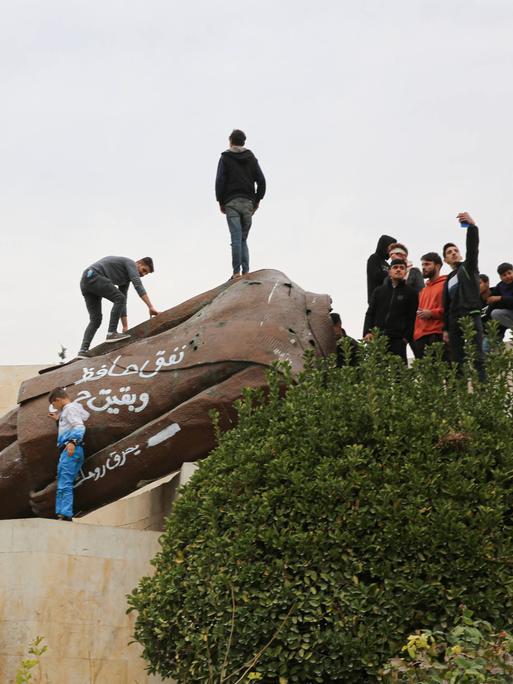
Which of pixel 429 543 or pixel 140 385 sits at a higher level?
pixel 140 385

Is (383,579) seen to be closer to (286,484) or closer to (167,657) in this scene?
(286,484)

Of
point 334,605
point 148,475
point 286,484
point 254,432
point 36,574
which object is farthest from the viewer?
point 148,475

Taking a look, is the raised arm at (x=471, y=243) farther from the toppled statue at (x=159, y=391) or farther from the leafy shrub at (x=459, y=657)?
the leafy shrub at (x=459, y=657)

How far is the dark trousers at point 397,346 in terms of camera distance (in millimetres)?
12822

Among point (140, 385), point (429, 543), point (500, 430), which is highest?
point (140, 385)

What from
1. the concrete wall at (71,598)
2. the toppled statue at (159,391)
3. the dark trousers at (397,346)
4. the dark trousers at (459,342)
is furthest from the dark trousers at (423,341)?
the concrete wall at (71,598)

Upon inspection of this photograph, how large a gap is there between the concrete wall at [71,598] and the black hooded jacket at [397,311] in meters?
3.05

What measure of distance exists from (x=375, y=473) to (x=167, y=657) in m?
2.03

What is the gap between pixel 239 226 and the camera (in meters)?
14.6

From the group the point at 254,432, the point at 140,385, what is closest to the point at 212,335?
the point at 140,385

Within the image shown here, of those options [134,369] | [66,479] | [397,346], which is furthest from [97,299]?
[397,346]

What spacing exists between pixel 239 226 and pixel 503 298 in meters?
2.97

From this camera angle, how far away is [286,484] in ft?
29.5

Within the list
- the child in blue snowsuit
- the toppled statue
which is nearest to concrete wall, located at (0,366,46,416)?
the toppled statue
